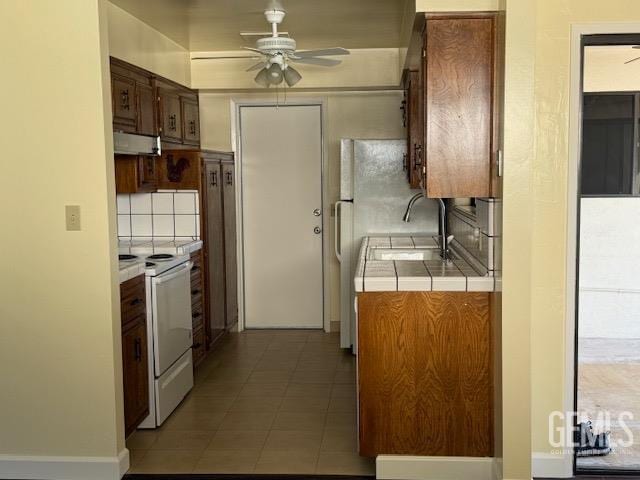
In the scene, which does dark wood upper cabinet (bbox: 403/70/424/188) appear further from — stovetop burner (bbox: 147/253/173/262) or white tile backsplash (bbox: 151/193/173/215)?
white tile backsplash (bbox: 151/193/173/215)

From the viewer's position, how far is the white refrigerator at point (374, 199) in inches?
218

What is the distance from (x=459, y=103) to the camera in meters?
Result: 3.20

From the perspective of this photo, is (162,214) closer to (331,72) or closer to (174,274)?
(174,274)

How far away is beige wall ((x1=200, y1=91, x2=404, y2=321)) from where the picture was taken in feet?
20.7

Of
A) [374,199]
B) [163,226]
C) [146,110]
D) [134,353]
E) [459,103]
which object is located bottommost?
[134,353]

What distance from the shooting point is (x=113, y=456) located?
3.35m

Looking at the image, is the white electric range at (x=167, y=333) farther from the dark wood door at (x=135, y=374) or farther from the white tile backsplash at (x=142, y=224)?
the white tile backsplash at (x=142, y=224)

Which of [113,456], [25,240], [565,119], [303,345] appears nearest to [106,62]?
[25,240]

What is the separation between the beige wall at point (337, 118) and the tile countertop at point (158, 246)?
58.2 inches

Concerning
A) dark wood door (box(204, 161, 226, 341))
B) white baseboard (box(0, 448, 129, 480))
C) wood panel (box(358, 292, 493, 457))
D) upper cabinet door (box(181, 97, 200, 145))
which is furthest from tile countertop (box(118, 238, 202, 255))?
wood panel (box(358, 292, 493, 457))

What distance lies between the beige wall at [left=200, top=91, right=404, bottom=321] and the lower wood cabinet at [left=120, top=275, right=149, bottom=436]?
2.72m

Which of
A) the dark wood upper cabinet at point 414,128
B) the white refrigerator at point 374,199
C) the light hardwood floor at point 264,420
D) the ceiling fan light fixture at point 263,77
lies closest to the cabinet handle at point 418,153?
the dark wood upper cabinet at point 414,128

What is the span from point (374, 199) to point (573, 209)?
8.10 ft

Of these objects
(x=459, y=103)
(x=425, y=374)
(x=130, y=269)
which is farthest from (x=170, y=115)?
(x=425, y=374)
